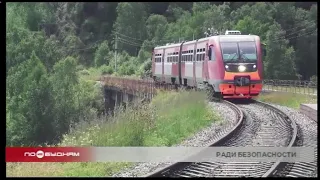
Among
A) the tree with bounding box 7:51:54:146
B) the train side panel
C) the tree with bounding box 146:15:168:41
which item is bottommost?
the tree with bounding box 7:51:54:146

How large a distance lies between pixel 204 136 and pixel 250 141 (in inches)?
37.7

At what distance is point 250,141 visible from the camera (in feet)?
24.8

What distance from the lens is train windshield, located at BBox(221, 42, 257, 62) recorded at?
1294 cm

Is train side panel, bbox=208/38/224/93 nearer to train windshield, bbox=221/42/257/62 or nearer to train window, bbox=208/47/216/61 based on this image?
train window, bbox=208/47/216/61

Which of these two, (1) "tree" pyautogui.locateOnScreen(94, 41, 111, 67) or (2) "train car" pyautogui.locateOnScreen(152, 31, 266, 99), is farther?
(2) "train car" pyautogui.locateOnScreen(152, 31, 266, 99)

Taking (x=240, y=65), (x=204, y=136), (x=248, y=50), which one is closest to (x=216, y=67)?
(x=240, y=65)

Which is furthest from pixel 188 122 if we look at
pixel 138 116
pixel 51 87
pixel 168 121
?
pixel 51 87

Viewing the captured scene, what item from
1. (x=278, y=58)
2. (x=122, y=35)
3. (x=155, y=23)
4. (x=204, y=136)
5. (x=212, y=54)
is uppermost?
(x=155, y=23)

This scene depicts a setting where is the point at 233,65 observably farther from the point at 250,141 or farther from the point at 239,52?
the point at 250,141

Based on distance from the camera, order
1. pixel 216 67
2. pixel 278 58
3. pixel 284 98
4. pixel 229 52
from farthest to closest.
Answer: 1. pixel 284 98
2. pixel 278 58
3. pixel 216 67
4. pixel 229 52

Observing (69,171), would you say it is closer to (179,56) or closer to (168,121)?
(168,121)

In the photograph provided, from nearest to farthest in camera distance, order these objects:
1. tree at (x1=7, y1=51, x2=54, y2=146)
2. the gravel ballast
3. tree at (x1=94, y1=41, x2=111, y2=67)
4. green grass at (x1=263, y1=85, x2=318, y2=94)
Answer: the gravel ballast → tree at (x1=94, y1=41, x2=111, y2=67) → green grass at (x1=263, y1=85, x2=318, y2=94) → tree at (x1=7, y1=51, x2=54, y2=146)

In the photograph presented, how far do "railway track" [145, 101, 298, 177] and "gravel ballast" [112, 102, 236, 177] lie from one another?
213 mm

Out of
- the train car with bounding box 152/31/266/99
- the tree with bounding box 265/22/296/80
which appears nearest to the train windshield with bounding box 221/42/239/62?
the train car with bounding box 152/31/266/99
